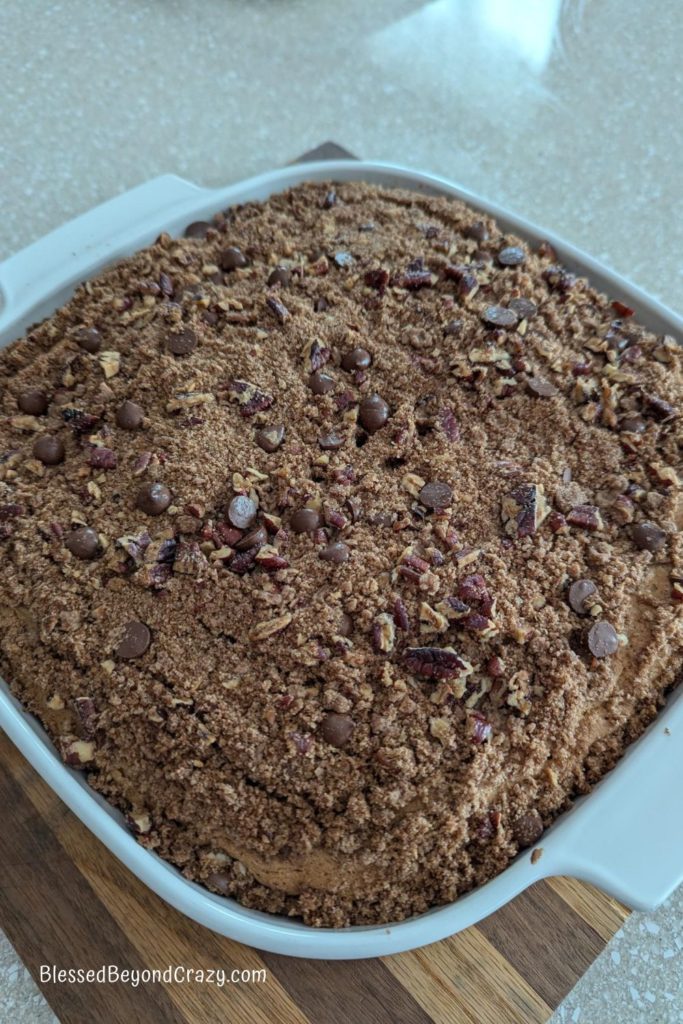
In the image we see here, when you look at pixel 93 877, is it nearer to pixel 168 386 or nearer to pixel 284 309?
pixel 168 386

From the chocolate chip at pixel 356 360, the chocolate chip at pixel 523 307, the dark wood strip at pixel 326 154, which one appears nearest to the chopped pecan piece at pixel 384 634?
the chocolate chip at pixel 356 360

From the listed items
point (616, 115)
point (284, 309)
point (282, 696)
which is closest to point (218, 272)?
point (284, 309)

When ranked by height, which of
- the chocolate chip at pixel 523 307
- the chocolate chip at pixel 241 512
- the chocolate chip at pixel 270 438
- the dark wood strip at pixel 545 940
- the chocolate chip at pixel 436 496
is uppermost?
the chocolate chip at pixel 523 307

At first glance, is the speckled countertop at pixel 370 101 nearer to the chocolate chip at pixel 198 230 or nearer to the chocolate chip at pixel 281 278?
the chocolate chip at pixel 198 230

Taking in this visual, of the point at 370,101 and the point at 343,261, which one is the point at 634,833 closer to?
the point at 343,261

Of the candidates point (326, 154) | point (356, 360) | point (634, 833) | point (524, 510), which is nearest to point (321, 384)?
point (356, 360)

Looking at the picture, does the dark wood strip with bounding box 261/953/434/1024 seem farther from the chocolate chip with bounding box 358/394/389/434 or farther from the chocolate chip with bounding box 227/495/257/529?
the chocolate chip with bounding box 358/394/389/434
